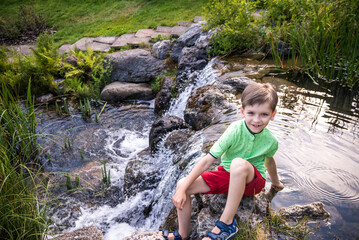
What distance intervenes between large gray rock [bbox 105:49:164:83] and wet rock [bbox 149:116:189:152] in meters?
2.93

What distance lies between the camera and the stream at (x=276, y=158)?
2660 mm

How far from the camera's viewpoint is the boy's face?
2158 mm

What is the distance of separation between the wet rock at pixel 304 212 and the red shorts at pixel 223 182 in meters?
0.35

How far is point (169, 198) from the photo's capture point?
3484mm

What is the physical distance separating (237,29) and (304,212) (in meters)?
4.52

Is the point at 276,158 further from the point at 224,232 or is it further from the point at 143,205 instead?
the point at 143,205

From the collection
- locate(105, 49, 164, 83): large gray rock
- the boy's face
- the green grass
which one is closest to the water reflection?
the boy's face

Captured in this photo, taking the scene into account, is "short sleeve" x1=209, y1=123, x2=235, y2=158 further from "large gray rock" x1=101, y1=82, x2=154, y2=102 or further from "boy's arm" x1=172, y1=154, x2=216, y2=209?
"large gray rock" x1=101, y1=82, x2=154, y2=102

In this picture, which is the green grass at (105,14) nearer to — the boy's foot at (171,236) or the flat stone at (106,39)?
the flat stone at (106,39)

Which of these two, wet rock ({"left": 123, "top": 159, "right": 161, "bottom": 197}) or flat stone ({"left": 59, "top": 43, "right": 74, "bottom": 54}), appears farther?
flat stone ({"left": 59, "top": 43, "right": 74, "bottom": 54})

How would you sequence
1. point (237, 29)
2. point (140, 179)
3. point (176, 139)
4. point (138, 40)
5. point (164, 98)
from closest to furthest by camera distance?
point (140, 179) < point (176, 139) < point (237, 29) < point (164, 98) < point (138, 40)

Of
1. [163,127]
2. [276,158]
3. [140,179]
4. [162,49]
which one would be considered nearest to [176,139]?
[163,127]

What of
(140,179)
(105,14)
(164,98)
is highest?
(105,14)

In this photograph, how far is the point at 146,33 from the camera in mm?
9000
